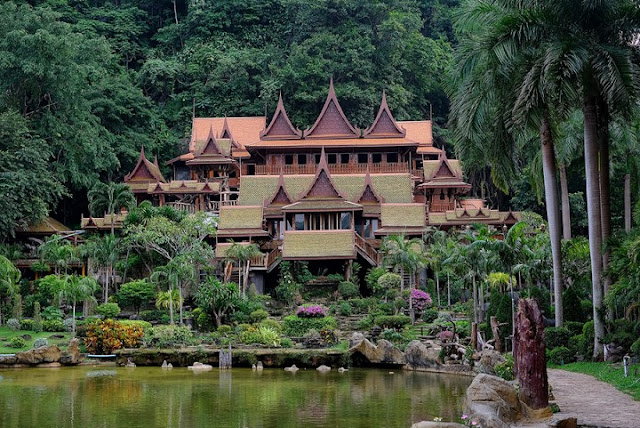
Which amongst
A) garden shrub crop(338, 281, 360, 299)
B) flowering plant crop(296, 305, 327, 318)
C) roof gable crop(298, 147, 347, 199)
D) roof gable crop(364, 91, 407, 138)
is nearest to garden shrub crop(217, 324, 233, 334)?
flowering plant crop(296, 305, 327, 318)

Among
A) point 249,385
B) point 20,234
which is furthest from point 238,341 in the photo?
point 20,234

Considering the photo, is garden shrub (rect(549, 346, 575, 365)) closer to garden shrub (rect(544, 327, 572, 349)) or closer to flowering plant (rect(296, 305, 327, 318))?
garden shrub (rect(544, 327, 572, 349))

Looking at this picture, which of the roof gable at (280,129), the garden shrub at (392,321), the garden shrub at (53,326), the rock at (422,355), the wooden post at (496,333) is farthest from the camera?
the roof gable at (280,129)

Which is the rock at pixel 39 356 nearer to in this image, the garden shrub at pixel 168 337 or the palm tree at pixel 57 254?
the garden shrub at pixel 168 337

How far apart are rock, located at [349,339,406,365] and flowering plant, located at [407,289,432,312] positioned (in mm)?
7114

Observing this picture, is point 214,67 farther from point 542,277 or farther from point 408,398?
point 408,398

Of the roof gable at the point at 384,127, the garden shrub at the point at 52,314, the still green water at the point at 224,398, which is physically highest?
the roof gable at the point at 384,127

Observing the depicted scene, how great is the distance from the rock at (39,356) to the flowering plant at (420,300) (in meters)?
14.0

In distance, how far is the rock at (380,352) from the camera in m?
29.2

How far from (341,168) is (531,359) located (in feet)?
126

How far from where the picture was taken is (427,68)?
65.1m

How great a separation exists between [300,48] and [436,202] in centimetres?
1785

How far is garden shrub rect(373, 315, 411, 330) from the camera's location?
3344 cm

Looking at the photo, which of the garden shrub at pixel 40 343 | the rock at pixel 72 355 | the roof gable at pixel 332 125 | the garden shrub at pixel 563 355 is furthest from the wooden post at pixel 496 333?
the roof gable at pixel 332 125
